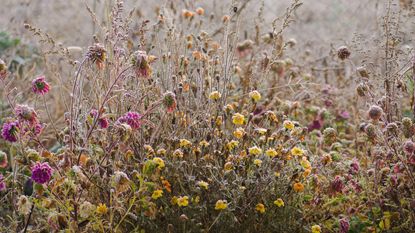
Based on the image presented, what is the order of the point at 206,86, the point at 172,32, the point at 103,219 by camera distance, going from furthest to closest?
1. the point at 206,86
2. the point at 172,32
3. the point at 103,219

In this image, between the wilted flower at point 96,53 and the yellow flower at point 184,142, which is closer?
the wilted flower at point 96,53

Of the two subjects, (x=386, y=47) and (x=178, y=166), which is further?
(x=386, y=47)

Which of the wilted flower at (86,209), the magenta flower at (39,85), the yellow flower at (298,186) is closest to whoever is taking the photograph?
the wilted flower at (86,209)

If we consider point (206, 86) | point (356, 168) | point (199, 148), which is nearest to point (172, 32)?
point (206, 86)

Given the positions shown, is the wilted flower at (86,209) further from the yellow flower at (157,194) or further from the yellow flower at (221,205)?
the yellow flower at (221,205)

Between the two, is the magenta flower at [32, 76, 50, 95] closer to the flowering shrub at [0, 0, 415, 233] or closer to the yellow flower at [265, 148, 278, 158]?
the flowering shrub at [0, 0, 415, 233]

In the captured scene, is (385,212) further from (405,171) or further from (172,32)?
(172,32)

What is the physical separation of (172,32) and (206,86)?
0.26m

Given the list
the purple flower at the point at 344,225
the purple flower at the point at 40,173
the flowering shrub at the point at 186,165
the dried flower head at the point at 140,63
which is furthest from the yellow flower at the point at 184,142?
the purple flower at the point at 344,225

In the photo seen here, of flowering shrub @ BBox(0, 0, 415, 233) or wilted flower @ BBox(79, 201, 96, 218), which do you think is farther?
flowering shrub @ BBox(0, 0, 415, 233)

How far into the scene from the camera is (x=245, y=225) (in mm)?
1994

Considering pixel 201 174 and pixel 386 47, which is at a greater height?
pixel 386 47

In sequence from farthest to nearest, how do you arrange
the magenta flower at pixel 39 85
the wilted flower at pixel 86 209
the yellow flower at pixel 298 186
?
the yellow flower at pixel 298 186 → the magenta flower at pixel 39 85 → the wilted flower at pixel 86 209

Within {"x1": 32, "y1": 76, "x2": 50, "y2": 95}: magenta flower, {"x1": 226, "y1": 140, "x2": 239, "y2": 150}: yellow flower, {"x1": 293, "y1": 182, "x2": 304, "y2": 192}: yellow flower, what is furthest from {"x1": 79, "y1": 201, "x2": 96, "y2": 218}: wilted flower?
{"x1": 293, "y1": 182, "x2": 304, "y2": 192}: yellow flower
